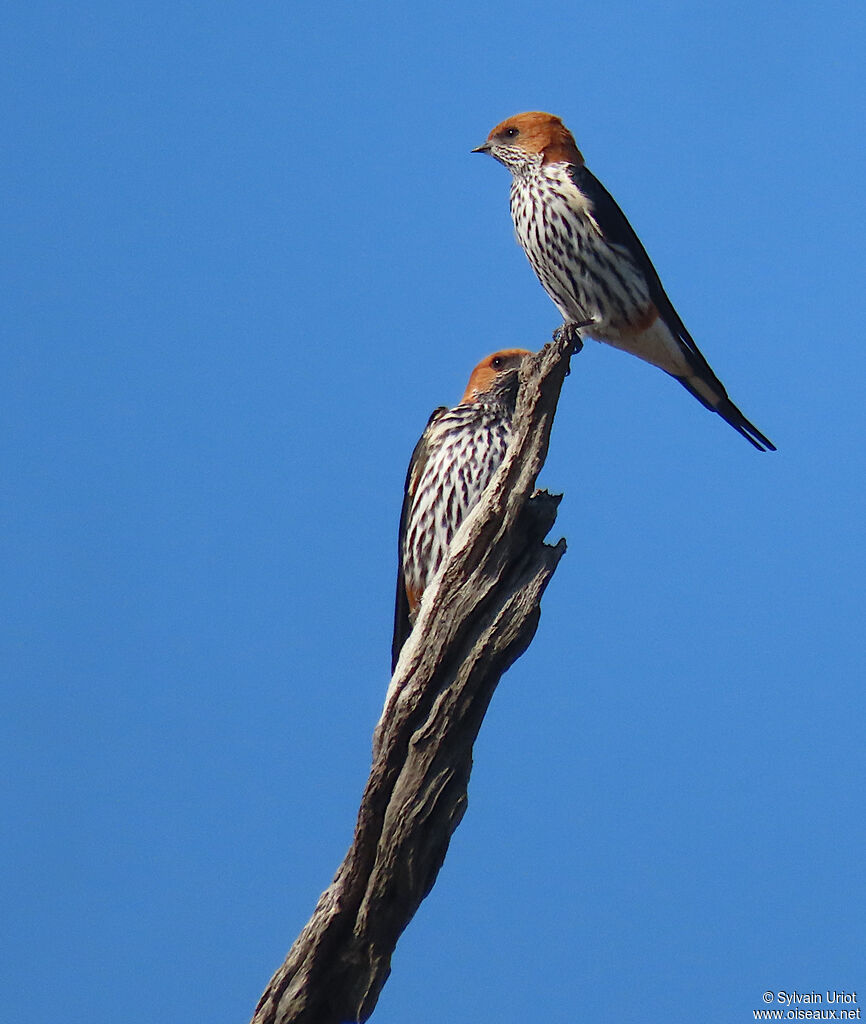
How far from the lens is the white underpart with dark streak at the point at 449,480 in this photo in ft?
27.2

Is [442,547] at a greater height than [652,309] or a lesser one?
lesser

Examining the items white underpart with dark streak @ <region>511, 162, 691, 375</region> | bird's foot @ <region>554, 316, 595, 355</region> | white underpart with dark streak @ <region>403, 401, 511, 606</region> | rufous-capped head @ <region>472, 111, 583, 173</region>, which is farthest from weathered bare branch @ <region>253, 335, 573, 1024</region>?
rufous-capped head @ <region>472, 111, 583, 173</region>

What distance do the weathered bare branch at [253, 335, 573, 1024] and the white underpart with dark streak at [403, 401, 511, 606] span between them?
195 cm

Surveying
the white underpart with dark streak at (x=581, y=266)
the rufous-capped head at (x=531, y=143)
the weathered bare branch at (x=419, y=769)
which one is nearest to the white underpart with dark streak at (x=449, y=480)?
the white underpart with dark streak at (x=581, y=266)

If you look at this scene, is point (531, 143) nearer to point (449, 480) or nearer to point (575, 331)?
point (575, 331)

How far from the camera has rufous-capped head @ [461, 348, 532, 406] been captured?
867 cm

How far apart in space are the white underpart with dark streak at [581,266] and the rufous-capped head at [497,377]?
50 centimetres

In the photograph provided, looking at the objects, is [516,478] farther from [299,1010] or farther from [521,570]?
[299,1010]

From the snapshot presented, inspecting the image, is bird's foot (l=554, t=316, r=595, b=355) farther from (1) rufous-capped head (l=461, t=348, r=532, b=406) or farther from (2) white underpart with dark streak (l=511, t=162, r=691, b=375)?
(1) rufous-capped head (l=461, t=348, r=532, b=406)

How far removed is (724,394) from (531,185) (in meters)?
1.78

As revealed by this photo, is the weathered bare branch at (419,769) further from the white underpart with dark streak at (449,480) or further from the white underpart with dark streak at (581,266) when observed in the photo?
the white underpart with dark streak at (581,266)

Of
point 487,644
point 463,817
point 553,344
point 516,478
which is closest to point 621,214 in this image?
point 553,344

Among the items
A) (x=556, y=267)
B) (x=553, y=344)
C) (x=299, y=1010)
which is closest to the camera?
(x=299, y=1010)

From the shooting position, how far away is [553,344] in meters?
6.75
